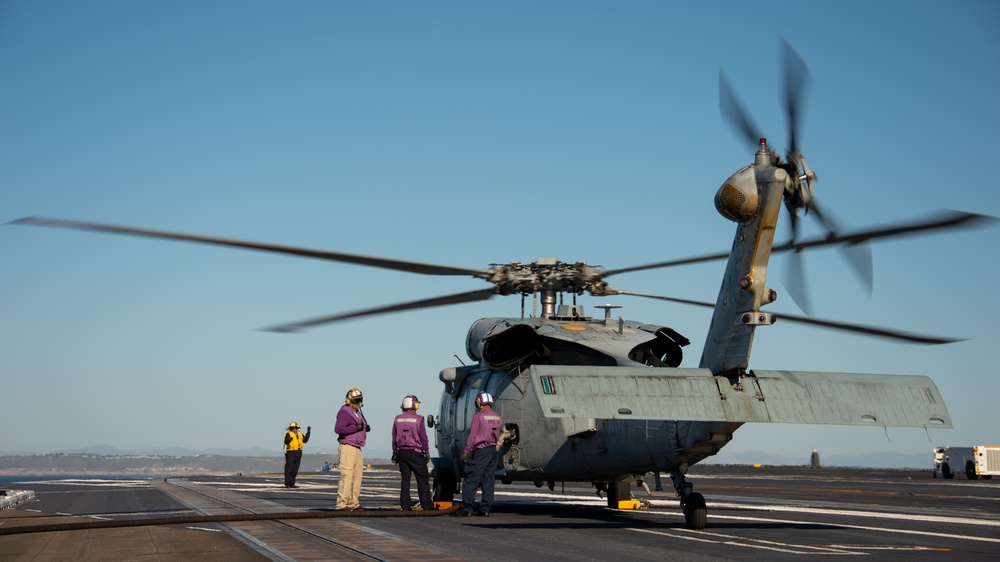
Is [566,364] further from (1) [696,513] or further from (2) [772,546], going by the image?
(2) [772,546]

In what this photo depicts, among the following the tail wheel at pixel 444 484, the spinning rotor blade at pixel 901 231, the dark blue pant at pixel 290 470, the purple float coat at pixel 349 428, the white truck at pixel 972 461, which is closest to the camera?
the spinning rotor blade at pixel 901 231

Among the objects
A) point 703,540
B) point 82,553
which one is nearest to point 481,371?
point 703,540

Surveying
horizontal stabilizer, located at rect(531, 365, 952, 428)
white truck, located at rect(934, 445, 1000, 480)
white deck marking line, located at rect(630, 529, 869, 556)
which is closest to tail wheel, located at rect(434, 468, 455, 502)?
white deck marking line, located at rect(630, 529, 869, 556)

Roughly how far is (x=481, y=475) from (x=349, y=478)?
2.35 m

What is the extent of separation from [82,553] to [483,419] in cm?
802

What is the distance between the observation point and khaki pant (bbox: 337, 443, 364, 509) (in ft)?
58.7

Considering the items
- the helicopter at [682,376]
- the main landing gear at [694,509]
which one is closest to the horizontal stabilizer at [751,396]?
the helicopter at [682,376]

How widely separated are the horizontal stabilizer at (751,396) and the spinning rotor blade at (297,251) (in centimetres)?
481

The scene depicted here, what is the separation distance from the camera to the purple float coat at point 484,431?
17.9 metres

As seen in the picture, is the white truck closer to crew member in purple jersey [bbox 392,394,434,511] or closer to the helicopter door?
the helicopter door

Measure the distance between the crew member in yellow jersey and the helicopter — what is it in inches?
569

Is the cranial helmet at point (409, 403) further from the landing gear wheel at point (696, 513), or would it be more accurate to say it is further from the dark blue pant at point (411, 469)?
the landing gear wheel at point (696, 513)

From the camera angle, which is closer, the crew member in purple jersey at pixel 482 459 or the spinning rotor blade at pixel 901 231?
the spinning rotor blade at pixel 901 231

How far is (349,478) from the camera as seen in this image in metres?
17.9
